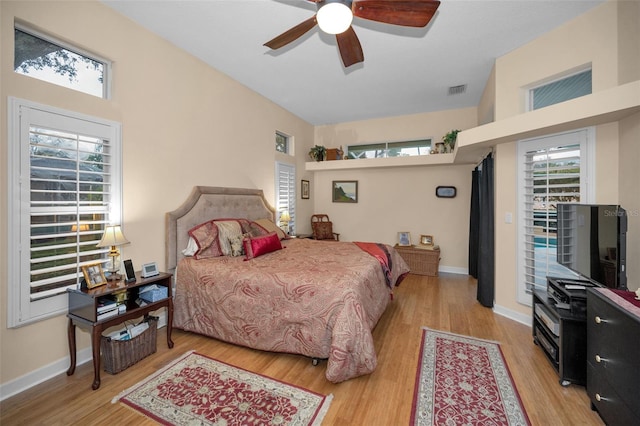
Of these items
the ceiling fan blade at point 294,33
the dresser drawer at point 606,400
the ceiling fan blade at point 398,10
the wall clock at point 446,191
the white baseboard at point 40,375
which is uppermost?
the ceiling fan blade at point 294,33

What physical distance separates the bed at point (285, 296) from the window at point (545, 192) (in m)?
1.54

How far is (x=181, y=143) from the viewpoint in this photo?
10.6ft

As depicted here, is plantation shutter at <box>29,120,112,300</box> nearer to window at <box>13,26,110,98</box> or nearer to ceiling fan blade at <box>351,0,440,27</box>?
window at <box>13,26,110,98</box>

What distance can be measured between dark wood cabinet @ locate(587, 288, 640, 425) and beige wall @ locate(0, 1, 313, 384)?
3755 mm

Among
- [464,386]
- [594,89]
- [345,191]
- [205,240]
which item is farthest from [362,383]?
[345,191]

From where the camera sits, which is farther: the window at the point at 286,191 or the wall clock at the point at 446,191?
the wall clock at the point at 446,191

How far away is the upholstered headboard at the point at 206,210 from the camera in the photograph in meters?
3.04

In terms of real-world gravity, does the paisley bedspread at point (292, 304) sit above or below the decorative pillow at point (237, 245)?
below

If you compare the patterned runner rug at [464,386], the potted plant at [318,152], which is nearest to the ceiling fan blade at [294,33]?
the patterned runner rug at [464,386]

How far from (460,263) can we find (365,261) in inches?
132

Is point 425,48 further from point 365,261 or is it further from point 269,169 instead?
point 269,169

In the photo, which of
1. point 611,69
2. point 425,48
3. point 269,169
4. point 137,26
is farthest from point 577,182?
point 137,26

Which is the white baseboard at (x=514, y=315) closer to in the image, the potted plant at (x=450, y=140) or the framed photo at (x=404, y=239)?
the framed photo at (x=404, y=239)

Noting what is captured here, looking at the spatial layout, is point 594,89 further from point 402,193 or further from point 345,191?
point 345,191
